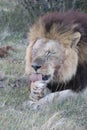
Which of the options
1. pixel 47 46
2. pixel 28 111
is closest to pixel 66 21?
pixel 47 46

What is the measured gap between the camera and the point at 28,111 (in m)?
4.50

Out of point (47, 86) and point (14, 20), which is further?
point (14, 20)

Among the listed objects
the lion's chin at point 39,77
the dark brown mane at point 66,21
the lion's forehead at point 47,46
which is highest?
the dark brown mane at point 66,21

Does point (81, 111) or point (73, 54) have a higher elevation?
point (73, 54)

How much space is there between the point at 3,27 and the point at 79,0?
1619 millimetres

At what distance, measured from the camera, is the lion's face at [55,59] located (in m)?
4.75

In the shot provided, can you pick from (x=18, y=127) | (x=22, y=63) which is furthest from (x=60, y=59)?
(x=22, y=63)

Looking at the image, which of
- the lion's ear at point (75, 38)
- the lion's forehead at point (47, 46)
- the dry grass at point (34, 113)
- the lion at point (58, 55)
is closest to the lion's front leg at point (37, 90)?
the lion at point (58, 55)

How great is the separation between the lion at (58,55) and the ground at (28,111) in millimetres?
178

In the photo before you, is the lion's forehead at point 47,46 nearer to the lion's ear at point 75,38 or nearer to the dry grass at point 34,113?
the lion's ear at point 75,38

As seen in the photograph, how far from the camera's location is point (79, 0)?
9.52 meters

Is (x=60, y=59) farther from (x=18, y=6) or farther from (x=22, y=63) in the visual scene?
(x=18, y=6)

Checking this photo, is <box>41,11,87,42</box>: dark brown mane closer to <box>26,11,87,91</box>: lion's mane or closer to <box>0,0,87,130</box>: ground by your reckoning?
<box>26,11,87,91</box>: lion's mane

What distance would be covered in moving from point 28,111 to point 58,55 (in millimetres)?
656
